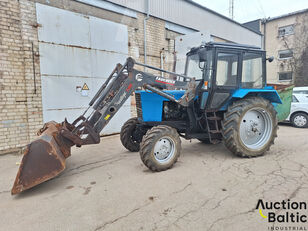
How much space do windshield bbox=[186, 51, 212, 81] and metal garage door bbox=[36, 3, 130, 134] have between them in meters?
3.15

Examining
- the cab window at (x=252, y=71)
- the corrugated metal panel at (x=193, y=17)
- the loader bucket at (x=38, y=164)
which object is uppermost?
the corrugated metal panel at (x=193, y=17)

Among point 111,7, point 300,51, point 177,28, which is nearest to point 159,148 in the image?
point 111,7

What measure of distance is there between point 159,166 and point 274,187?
1.70 meters

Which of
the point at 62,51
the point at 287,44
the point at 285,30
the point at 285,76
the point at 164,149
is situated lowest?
the point at 164,149

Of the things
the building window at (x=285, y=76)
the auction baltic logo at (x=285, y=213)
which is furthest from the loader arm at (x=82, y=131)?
the building window at (x=285, y=76)

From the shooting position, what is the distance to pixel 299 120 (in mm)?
A: 7414

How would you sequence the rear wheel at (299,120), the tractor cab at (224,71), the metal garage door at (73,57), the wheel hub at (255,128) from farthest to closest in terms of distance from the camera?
the rear wheel at (299,120), the metal garage door at (73,57), the wheel hub at (255,128), the tractor cab at (224,71)

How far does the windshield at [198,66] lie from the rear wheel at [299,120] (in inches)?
214

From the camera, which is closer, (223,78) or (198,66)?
(223,78)

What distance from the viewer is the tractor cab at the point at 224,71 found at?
157 inches

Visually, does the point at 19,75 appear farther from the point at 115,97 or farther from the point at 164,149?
the point at 164,149

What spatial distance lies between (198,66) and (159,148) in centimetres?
204

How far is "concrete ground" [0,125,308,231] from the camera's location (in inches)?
84.8

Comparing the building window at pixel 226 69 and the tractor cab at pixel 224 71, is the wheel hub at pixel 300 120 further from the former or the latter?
the building window at pixel 226 69
